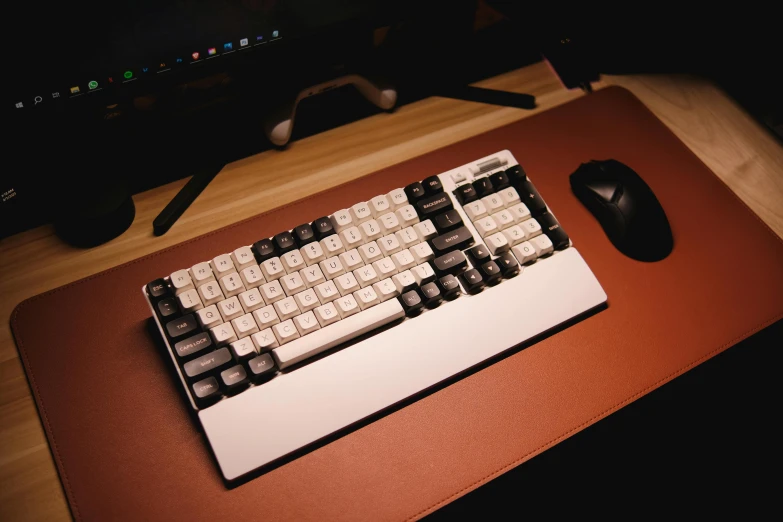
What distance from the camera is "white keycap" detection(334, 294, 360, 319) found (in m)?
0.66

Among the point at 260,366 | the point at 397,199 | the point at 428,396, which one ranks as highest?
the point at 397,199

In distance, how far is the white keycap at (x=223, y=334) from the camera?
2.07 ft

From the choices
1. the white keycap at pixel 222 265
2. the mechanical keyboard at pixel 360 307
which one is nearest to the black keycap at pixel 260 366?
the mechanical keyboard at pixel 360 307

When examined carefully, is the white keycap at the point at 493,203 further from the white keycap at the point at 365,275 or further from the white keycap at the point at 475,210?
the white keycap at the point at 365,275

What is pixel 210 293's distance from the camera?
652 millimetres

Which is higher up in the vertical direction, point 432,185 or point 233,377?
point 432,185

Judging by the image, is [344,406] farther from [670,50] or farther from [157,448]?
[670,50]

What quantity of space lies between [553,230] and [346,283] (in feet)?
0.84

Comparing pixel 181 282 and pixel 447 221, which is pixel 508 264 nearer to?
pixel 447 221

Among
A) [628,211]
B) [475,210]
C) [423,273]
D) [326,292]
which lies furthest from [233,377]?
[628,211]

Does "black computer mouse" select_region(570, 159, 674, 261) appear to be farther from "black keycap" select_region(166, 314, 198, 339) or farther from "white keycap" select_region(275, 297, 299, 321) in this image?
"black keycap" select_region(166, 314, 198, 339)

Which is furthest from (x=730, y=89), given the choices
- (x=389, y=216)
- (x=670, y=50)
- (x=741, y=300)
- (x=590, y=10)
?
(x=389, y=216)

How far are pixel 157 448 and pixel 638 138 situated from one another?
75 cm

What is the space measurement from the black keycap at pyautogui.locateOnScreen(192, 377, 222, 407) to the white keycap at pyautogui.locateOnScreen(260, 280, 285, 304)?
10 cm
